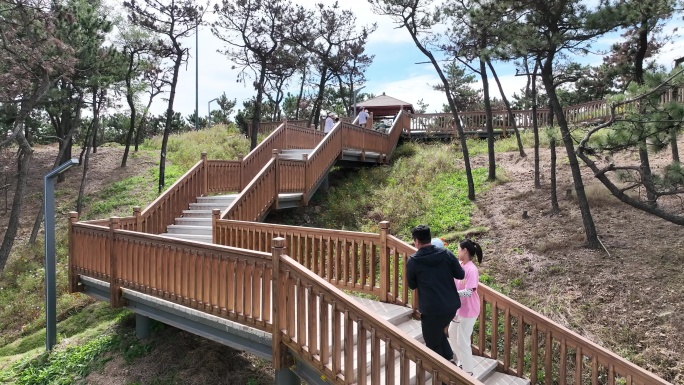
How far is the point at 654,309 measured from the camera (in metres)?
6.62

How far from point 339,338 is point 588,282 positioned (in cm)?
514

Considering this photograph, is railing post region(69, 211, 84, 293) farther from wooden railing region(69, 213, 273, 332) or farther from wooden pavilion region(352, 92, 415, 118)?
wooden pavilion region(352, 92, 415, 118)

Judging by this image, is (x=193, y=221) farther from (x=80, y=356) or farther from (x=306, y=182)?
(x=80, y=356)

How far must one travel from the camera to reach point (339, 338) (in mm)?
4246

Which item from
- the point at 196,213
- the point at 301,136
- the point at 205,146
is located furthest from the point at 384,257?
the point at 205,146

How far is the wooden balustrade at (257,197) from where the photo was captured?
952 centimetres

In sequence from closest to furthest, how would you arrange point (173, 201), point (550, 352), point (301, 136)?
1. point (550, 352)
2. point (173, 201)
3. point (301, 136)

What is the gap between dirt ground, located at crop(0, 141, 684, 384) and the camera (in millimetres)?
6328

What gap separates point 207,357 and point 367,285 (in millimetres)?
2634

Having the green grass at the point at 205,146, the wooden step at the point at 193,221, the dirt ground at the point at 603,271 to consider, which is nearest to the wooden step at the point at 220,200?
the wooden step at the point at 193,221

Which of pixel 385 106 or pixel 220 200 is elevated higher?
pixel 385 106

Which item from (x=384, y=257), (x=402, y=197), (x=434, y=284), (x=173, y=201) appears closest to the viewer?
(x=434, y=284)

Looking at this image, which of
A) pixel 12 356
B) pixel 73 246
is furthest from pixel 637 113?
pixel 12 356

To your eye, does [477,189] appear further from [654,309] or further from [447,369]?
[447,369]
